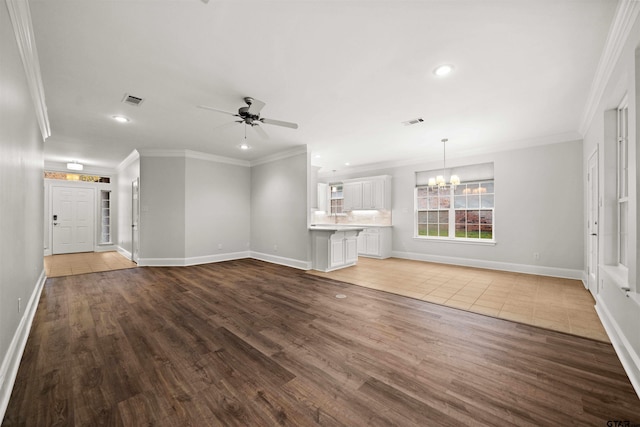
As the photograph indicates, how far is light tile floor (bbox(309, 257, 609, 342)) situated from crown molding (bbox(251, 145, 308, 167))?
2.73 meters

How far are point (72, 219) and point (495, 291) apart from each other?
1147 cm

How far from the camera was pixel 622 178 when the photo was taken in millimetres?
2793

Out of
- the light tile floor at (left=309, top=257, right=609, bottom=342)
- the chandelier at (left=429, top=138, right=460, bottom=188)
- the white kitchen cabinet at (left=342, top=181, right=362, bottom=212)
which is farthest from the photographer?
the white kitchen cabinet at (left=342, top=181, right=362, bottom=212)

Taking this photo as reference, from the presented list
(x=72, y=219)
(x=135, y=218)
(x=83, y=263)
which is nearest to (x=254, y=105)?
(x=135, y=218)

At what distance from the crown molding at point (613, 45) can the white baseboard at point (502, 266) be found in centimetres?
314

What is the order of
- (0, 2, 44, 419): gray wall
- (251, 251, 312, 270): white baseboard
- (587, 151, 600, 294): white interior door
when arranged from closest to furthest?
(0, 2, 44, 419): gray wall, (587, 151, 600, 294): white interior door, (251, 251, 312, 270): white baseboard

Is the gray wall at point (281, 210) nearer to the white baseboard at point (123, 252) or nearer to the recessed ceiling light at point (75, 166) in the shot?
the white baseboard at point (123, 252)

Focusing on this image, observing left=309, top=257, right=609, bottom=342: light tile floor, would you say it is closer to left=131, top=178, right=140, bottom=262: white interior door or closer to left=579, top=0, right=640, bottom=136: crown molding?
left=579, top=0, right=640, bottom=136: crown molding

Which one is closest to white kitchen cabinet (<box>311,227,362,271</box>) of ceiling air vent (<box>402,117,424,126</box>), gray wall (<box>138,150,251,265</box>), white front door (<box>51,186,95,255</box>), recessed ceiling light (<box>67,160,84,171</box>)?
ceiling air vent (<box>402,117,424,126</box>)

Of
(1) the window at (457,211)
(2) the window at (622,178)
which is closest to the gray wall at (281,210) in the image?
(1) the window at (457,211)

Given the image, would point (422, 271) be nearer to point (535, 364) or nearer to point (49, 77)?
point (535, 364)

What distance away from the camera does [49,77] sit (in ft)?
9.55

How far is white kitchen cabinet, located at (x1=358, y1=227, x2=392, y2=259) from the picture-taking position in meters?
7.22

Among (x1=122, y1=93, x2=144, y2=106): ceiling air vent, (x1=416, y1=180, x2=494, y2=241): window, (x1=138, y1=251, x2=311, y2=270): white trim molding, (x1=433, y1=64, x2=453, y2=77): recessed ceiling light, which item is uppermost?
(x1=122, y1=93, x2=144, y2=106): ceiling air vent
